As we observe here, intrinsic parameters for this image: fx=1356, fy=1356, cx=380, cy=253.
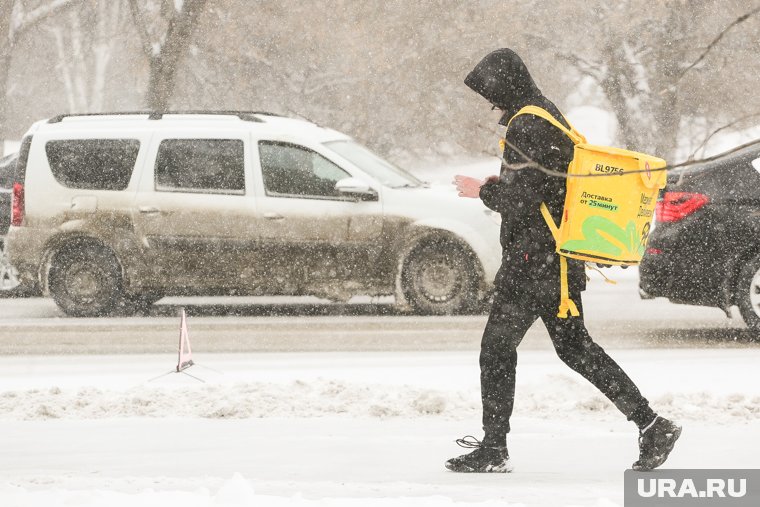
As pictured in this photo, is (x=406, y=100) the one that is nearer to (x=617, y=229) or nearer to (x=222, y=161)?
(x=222, y=161)

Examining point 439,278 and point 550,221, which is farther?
point 439,278

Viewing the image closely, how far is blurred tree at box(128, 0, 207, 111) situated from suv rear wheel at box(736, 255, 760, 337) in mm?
12154

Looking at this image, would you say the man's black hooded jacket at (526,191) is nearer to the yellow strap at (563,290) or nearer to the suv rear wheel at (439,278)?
the yellow strap at (563,290)

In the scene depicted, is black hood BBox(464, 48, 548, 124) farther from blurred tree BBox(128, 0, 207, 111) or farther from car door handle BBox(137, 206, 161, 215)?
blurred tree BBox(128, 0, 207, 111)

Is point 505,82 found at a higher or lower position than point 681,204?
higher

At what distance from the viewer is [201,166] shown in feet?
41.9

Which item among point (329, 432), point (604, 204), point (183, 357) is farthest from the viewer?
point (183, 357)

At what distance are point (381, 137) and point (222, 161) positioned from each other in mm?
15846

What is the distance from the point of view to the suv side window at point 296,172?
494 inches

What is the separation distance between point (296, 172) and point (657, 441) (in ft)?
23.9

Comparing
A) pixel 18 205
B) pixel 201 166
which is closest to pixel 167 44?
pixel 18 205

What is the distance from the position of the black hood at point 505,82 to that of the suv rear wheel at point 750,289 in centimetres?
526

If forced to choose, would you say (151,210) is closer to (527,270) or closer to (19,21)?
(527,270)

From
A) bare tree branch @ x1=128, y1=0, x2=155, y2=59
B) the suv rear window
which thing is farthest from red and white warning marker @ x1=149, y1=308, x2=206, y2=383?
bare tree branch @ x1=128, y1=0, x2=155, y2=59
